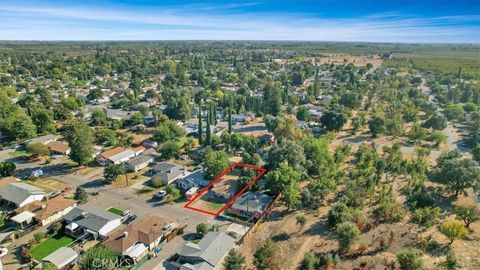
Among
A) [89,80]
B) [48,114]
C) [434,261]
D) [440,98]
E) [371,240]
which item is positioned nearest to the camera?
[434,261]

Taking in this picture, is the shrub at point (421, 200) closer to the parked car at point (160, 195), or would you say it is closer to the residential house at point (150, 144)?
the parked car at point (160, 195)

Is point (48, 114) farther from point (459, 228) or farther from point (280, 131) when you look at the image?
point (459, 228)

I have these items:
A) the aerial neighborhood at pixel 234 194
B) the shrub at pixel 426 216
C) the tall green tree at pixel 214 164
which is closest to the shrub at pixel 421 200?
the aerial neighborhood at pixel 234 194

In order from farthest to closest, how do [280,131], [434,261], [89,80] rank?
[89,80]
[280,131]
[434,261]

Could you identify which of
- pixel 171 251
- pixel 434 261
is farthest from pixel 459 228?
pixel 171 251

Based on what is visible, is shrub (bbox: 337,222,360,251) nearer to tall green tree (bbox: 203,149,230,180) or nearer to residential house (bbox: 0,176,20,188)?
tall green tree (bbox: 203,149,230,180)

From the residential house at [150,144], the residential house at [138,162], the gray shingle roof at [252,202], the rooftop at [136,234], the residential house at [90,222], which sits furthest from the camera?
the residential house at [150,144]
